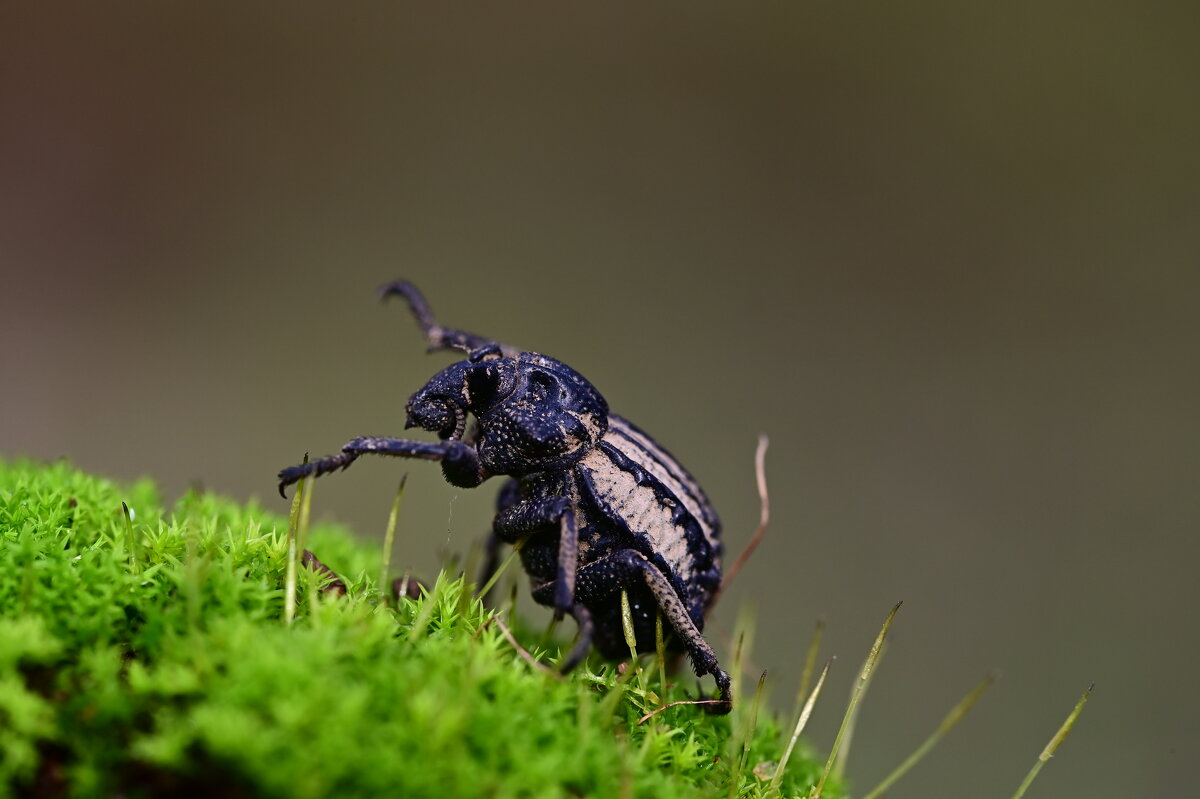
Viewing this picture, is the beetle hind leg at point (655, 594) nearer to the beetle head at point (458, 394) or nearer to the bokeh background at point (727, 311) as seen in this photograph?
the beetle head at point (458, 394)

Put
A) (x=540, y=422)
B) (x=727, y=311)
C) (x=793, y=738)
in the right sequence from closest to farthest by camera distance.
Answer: (x=793, y=738) < (x=540, y=422) < (x=727, y=311)

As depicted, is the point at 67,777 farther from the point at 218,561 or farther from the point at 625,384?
the point at 625,384

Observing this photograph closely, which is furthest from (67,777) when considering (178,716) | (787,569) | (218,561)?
(787,569)

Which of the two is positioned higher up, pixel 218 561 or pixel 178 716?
pixel 218 561

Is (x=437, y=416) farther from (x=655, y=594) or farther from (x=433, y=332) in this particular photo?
(x=655, y=594)

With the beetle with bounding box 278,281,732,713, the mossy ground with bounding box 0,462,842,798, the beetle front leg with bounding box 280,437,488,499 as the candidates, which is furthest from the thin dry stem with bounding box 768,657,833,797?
the beetle front leg with bounding box 280,437,488,499

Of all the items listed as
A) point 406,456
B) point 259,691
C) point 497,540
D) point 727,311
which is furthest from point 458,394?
point 727,311
